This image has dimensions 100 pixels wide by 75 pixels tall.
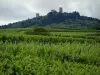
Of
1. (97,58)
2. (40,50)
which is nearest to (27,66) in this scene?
(40,50)

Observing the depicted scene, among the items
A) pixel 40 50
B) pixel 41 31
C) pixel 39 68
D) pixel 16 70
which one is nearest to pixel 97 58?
pixel 40 50

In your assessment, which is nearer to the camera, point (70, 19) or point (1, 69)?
point (1, 69)

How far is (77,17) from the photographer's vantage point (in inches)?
6826

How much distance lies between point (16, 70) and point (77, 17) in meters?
162

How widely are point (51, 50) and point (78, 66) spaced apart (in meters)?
4.38

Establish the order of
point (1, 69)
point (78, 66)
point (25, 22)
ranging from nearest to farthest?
1. point (1, 69)
2. point (78, 66)
3. point (25, 22)

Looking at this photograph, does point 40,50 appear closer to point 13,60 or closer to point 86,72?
point 13,60

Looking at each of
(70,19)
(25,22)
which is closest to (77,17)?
(70,19)

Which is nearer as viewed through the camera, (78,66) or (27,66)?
(27,66)

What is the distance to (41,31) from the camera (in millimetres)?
57969

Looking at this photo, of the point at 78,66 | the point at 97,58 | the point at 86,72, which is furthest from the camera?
the point at 97,58

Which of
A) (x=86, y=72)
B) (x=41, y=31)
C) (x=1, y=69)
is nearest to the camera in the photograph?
(x=1, y=69)

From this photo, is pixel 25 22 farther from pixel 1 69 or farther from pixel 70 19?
pixel 1 69

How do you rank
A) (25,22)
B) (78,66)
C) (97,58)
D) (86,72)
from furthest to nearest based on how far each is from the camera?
(25,22) → (97,58) → (78,66) → (86,72)
